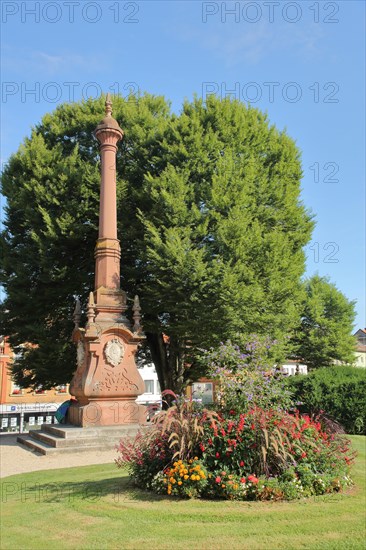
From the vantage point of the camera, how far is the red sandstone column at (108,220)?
17.8 metres

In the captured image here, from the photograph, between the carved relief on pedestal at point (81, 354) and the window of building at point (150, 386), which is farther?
the window of building at point (150, 386)

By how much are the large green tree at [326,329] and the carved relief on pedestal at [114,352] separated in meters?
21.8

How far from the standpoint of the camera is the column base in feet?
51.0

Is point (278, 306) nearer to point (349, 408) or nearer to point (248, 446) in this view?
point (349, 408)

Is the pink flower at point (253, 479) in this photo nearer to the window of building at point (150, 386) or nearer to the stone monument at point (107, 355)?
the stone monument at point (107, 355)

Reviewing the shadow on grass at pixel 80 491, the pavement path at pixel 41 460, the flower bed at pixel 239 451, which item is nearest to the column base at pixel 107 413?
the pavement path at pixel 41 460

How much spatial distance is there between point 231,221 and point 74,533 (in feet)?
47.4

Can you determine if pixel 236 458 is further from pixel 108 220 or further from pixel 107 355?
pixel 108 220

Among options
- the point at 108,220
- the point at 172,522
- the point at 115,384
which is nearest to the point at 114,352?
the point at 115,384

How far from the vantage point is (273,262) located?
19.5 metres

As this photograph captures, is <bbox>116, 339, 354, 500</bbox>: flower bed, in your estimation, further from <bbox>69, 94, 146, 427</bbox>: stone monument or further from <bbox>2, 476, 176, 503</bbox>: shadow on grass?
<bbox>69, 94, 146, 427</bbox>: stone monument

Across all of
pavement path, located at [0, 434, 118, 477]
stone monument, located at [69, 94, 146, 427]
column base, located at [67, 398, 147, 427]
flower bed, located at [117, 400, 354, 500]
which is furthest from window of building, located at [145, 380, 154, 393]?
flower bed, located at [117, 400, 354, 500]

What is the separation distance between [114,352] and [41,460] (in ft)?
14.7

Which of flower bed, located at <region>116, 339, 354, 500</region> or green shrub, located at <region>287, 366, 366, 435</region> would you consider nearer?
flower bed, located at <region>116, 339, 354, 500</region>
